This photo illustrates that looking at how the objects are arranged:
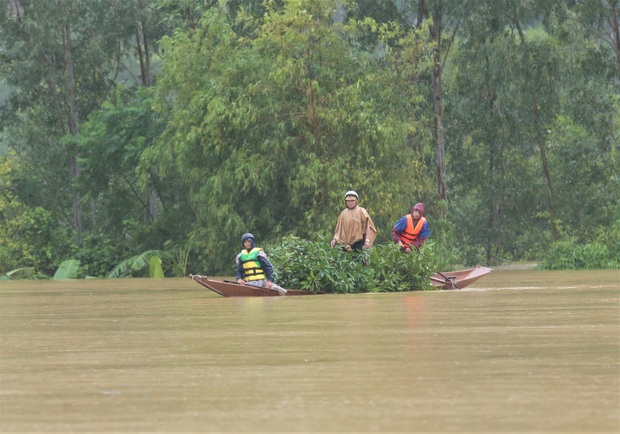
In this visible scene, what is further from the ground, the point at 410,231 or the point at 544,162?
the point at 544,162

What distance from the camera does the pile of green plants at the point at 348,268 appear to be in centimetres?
2198

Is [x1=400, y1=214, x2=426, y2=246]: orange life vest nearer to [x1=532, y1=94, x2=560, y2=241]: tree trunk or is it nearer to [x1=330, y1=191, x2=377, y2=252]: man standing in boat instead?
[x1=330, y1=191, x2=377, y2=252]: man standing in boat

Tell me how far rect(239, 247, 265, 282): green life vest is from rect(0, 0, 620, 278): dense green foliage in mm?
989

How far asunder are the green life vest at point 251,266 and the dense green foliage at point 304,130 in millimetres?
989

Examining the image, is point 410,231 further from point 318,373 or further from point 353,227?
point 318,373

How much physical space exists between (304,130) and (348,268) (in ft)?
52.8

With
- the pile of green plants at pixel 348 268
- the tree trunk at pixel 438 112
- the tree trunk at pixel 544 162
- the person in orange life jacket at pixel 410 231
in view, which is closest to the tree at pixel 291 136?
the tree trunk at pixel 438 112

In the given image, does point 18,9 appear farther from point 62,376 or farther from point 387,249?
point 62,376

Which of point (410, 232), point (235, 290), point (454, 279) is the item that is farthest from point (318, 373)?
point (410, 232)

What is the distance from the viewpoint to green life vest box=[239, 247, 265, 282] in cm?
2114

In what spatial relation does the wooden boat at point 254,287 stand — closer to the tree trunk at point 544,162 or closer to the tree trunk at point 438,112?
Answer: the tree trunk at point 438,112

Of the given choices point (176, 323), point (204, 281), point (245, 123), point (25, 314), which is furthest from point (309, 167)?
point (176, 323)

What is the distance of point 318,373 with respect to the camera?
7.36m

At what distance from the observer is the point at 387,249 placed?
2303 cm
